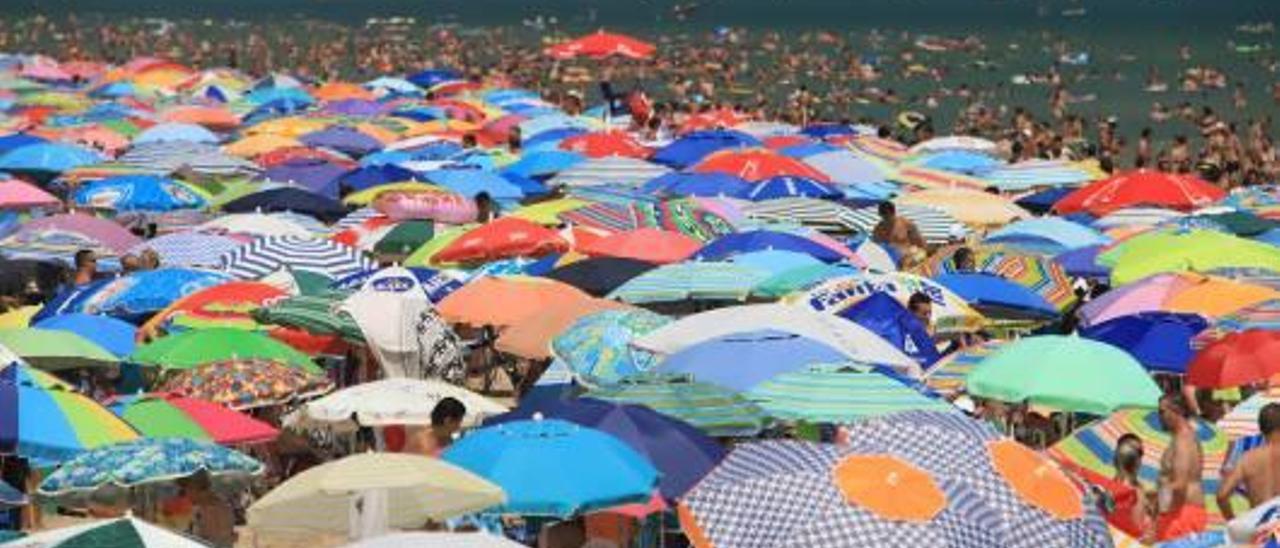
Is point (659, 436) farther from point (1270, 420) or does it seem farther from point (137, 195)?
point (137, 195)

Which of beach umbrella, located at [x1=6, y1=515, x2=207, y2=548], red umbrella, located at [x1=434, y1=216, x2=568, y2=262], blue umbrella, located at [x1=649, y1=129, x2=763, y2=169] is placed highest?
beach umbrella, located at [x1=6, y1=515, x2=207, y2=548]

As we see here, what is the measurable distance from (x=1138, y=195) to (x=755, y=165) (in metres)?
3.19

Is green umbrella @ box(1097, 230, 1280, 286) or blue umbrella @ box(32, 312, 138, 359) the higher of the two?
blue umbrella @ box(32, 312, 138, 359)

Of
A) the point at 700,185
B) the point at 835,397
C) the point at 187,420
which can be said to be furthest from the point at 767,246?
the point at 187,420

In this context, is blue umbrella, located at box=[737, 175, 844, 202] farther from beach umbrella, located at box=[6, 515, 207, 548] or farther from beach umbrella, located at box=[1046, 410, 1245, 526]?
beach umbrella, located at box=[6, 515, 207, 548]

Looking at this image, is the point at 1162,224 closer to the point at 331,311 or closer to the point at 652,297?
the point at 652,297

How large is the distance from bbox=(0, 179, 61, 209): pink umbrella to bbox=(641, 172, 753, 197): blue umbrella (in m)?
4.76

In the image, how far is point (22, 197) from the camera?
19500mm

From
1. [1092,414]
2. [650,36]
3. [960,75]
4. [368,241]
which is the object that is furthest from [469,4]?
[1092,414]

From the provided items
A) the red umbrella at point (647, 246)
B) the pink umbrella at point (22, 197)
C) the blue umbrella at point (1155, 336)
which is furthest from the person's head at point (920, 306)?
the pink umbrella at point (22, 197)

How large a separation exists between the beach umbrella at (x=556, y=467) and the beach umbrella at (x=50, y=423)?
1606 mm

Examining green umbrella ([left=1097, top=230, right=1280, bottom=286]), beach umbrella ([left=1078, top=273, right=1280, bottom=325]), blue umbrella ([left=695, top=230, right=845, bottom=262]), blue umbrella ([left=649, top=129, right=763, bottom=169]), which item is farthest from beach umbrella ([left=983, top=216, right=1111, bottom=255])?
blue umbrella ([left=649, top=129, right=763, bottom=169])

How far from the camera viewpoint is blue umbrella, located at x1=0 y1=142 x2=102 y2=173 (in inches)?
891

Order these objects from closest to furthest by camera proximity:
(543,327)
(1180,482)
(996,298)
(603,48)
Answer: (1180,482)
(543,327)
(996,298)
(603,48)
